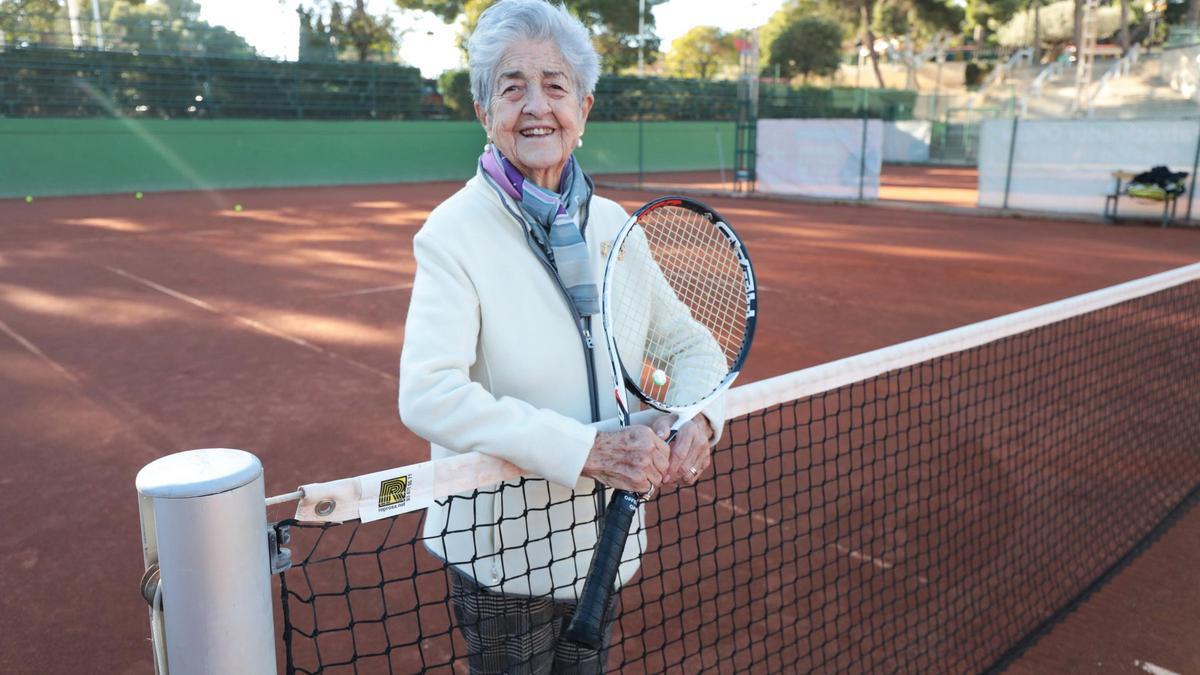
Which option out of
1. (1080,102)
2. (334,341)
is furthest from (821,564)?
(1080,102)

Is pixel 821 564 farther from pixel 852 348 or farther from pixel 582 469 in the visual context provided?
pixel 852 348

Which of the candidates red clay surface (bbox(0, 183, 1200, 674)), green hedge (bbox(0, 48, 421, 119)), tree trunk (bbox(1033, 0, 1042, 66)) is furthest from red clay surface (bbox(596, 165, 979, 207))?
tree trunk (bbox(1033, 0, 1042, 66))

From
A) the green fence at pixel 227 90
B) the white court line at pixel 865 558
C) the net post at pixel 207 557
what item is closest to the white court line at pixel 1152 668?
the white court line at pixel 865 558

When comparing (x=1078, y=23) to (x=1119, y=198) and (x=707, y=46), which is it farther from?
(x=707, y=46)

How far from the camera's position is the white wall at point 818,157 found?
56.2 ft

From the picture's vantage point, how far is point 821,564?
325 cm

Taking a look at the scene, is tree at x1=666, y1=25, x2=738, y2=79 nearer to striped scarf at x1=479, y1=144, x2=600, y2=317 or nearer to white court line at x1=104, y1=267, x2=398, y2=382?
white court line at x1=104, y1=267, x2=398, y2=382

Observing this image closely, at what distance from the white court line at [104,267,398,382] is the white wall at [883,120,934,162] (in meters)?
29.5

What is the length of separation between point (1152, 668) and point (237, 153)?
2174 centimetres

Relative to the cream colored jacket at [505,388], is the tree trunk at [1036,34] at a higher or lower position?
higher

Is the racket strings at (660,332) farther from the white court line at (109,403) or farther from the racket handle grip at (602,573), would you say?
the white court line at (109,403)

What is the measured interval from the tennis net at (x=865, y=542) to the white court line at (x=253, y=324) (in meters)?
2.30

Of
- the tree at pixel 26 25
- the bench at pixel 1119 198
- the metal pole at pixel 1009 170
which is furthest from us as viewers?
the tree at pixel 26 25

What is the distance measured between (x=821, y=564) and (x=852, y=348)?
10.7 ft
